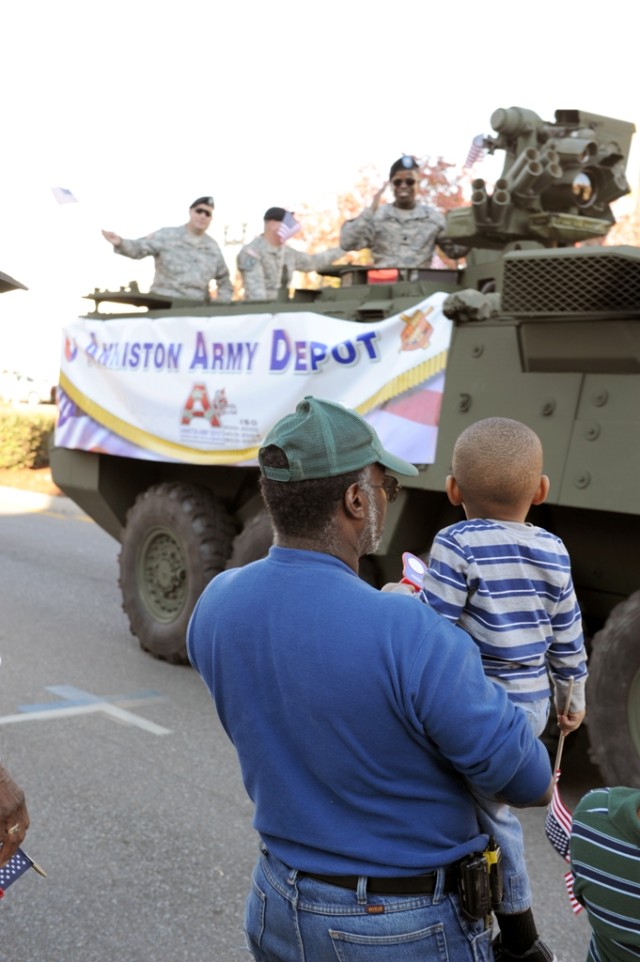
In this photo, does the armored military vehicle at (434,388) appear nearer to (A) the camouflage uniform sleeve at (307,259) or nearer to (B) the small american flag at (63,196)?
(B) the small american flag at (63,196)

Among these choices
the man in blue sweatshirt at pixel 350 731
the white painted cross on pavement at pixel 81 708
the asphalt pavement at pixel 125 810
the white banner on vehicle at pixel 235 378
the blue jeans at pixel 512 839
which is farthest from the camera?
the white painted cross on pavement at pixel 81 708

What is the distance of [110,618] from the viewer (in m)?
8.91

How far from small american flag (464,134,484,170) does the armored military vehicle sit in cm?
11

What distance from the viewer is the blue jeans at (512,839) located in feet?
7.64

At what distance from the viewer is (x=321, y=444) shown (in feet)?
6.68

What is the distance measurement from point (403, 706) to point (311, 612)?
21 cm

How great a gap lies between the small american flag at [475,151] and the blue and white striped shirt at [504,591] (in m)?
5.04

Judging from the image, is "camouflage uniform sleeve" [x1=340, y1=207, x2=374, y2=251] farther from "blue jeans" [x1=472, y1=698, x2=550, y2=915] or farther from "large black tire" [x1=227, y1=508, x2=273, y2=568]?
"blue jeans" [x1=472, y1=698, x2=550, y2=915]

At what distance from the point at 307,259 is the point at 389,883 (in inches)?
307

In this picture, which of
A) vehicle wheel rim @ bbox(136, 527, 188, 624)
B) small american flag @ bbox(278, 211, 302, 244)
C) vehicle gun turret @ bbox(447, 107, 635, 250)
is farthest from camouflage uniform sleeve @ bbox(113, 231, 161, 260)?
vehicle gun turret @ bbox(447, 107, 635, 250)

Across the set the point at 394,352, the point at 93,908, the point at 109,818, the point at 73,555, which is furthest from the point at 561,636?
the point at 73,555

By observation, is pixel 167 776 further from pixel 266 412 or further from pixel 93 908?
pixel 266 412

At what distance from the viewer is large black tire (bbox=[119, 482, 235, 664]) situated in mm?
7438

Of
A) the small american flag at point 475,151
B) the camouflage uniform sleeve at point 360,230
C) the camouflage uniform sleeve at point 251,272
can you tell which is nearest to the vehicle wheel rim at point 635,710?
the small american flag at point 475,151
